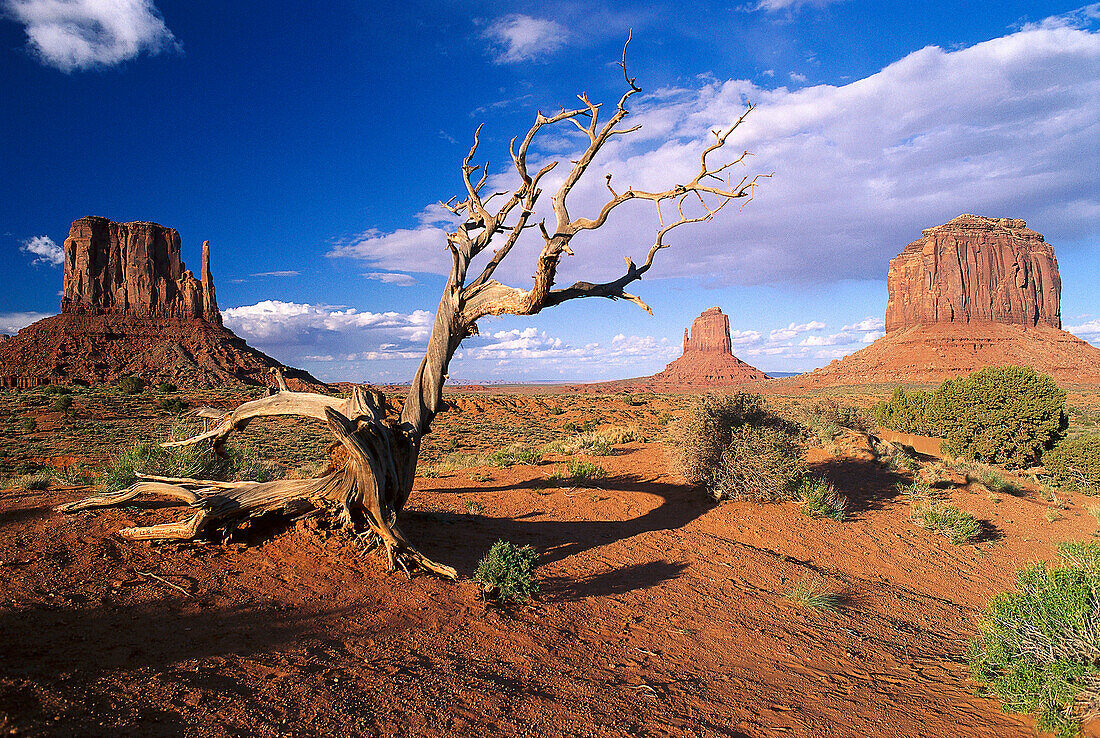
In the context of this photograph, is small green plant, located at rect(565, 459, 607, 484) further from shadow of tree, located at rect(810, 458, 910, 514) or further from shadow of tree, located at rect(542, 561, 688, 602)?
shadow of tree, located at rect(810, 458, 910, 514)

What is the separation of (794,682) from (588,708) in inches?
90.3

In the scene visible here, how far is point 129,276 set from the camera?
84.0 metres

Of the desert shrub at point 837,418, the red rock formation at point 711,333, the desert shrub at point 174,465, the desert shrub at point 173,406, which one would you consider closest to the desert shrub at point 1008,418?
the desert shrub at point 837,418

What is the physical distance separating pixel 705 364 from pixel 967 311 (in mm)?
55971

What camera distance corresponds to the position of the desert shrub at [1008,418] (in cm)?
2238

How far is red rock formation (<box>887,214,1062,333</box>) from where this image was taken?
334 ft

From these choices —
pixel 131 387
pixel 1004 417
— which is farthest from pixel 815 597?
pixel 131 387

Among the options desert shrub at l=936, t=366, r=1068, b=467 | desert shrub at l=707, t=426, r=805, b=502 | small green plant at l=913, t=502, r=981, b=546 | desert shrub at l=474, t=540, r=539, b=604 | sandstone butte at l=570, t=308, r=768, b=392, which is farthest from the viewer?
sandstone butte at l=570, t=308, r=768, b=392

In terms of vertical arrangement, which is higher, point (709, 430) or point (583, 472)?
point (709, 430)

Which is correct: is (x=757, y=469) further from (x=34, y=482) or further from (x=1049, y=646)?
(x=34, y=482)

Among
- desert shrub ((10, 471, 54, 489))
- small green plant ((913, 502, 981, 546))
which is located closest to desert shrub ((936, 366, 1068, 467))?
small green plant ((913, 502, 981, 546))

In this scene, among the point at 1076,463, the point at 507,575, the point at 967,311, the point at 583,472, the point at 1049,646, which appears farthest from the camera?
the point at 967,311

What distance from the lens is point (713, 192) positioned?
774 cm

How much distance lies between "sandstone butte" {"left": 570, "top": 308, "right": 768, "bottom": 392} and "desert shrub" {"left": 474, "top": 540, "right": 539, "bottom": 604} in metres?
121
